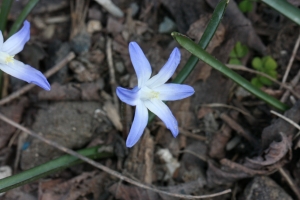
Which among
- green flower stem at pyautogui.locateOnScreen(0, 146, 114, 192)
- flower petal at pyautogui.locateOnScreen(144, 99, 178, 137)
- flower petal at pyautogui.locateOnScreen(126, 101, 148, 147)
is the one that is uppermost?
flower petal at pyautogui.locateOnScreen(144, 99, 178, 137)

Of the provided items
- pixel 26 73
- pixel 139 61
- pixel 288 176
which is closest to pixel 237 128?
pixel 288 176

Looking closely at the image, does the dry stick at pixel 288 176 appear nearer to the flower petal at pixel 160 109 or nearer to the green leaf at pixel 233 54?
the green leaf at pixel 233 54

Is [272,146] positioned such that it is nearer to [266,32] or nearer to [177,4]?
[266,32]

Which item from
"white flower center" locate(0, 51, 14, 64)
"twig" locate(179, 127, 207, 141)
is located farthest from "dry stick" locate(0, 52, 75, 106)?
"twig" locate(179, 127, 207, 141)

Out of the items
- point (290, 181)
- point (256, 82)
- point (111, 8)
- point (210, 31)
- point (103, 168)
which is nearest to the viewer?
point (210, 31)

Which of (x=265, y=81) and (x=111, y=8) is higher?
(x=265, y=81)

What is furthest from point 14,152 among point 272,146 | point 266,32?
point 266,32

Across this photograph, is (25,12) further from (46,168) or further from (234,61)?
(234,61)

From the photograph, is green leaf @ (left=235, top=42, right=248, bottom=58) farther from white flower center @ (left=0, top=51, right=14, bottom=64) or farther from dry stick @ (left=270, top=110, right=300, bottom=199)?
white flower center @ (left=0, top=51, right=14, bottom=64)
